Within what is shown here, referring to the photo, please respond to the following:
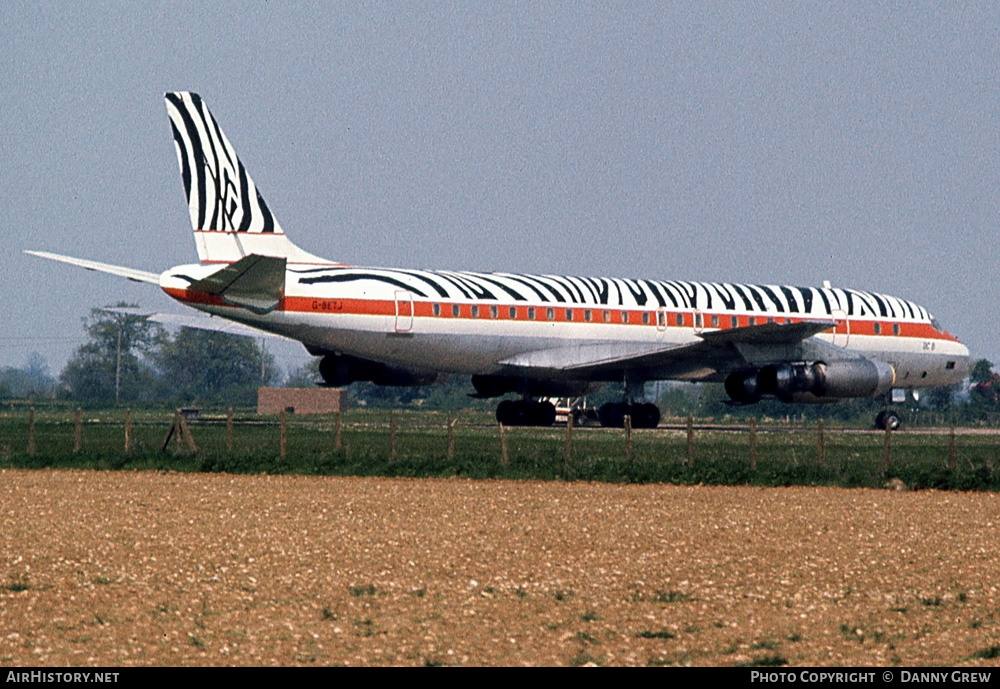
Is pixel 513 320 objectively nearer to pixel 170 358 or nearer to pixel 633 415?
pixel 633 415

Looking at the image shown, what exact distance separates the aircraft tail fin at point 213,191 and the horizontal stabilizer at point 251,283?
298cm

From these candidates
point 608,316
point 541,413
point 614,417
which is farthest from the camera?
point 541,413

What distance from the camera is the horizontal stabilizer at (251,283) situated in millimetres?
31922

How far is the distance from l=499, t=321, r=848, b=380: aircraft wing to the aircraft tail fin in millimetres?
7948

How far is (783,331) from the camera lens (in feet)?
123

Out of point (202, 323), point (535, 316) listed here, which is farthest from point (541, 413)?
point (202, 323)

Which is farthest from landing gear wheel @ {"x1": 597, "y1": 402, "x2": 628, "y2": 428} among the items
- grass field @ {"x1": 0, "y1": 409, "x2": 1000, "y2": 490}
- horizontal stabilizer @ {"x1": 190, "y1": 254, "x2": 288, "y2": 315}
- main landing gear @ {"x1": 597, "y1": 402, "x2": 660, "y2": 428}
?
horizontal stabilizer @ {"x1": 190, "y1": 254, "x2": 288, "y2": 315}

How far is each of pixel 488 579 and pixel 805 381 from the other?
25.5 m

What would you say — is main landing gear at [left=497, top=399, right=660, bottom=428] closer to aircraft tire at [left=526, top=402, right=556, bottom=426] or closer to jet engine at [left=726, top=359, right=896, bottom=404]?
aircraft tire at [left=526, top=402, right=556, bottom=426]

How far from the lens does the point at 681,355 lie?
38969mm

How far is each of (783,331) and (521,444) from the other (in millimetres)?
9583

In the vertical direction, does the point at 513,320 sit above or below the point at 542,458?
above
